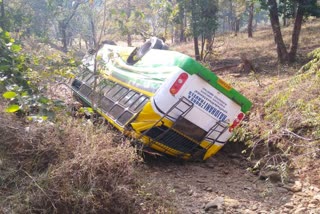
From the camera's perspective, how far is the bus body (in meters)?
5.65

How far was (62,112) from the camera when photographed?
4172mm

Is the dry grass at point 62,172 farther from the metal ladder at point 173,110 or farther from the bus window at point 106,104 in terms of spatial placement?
the bus window at point 106,104

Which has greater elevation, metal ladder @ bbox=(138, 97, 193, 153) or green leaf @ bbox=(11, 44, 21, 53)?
green leaf @ bbox=(11, 44, 21, 53)

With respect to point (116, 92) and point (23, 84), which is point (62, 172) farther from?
point (116, 92)

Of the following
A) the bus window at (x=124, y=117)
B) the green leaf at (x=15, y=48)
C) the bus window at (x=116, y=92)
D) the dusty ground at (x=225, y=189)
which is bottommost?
the dusty ground at (x=225, y=189)

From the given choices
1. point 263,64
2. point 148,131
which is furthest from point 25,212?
point 263,64

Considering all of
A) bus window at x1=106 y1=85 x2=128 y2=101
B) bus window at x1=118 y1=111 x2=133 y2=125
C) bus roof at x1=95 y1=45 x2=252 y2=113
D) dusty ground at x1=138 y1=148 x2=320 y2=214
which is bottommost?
dusty ground at x1=138 y1=148 x2=320 y2=214

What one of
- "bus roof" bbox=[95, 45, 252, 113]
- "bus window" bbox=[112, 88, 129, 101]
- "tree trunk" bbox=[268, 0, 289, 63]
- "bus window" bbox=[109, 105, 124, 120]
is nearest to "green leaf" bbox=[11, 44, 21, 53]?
"bus roof" bbox=[95, 45, 252, 113]

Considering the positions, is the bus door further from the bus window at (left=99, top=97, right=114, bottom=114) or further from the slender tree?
the slender tree

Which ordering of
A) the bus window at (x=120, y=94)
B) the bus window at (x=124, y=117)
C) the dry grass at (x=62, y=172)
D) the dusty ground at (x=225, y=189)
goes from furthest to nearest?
the bus window at (x=120, y=94)
the bus window at (x=124, y=117)
the dusty ground at (x=225, y=189)
the dry grass at (x=62, y=172)

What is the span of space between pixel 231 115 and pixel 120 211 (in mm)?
3072

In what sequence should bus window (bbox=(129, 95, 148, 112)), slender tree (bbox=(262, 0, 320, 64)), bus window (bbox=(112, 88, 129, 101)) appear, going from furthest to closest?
1. slender tree (bbox=(262, 0, 320, 64))
2. bus window (bbox=(112, 88, 129, 101))
3. bus window (bbox=(129, 95, 148, 112))

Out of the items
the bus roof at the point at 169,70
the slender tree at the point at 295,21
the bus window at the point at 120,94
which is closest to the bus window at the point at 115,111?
the bus window at the point at 120,94

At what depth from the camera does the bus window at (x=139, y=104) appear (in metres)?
5.89
